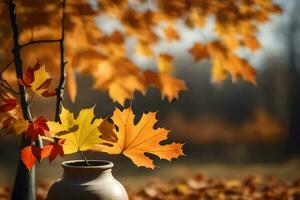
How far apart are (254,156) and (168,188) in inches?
106

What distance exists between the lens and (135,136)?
1.52 meters

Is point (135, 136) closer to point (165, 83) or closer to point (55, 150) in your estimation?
point (55, 150)

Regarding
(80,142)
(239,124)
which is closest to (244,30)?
(80,142)

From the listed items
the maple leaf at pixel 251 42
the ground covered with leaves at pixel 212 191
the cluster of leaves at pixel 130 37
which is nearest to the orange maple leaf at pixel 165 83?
the cluster of leaves at pixel 130 37

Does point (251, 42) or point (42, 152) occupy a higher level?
point (251, 42)

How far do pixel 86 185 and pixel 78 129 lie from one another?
7.6 inches

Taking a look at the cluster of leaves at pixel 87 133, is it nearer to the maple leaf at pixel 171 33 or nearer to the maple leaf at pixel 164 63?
the maple leaf at pixel 164 63

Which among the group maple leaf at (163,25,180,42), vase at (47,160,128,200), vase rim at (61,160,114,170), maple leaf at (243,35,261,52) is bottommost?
vase at (47,160,128,200)

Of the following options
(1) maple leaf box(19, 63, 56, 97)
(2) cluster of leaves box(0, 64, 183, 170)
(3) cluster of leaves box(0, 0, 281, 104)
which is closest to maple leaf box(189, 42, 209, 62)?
(3) cluster of leaves box(0, 0, 281, 104)

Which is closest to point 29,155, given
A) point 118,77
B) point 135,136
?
point 135,136

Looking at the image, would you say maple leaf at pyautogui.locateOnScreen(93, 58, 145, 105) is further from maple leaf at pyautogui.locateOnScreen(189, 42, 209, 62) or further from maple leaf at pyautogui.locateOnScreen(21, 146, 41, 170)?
maple leaf at pyautogui.locateOnScreen(21, 146, 41, 170)

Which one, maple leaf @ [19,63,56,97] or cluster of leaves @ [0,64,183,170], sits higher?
maple leaf @ [19,63,56,97]

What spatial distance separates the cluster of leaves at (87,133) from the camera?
1.44 metres

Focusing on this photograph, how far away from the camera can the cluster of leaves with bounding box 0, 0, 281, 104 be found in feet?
8.05
